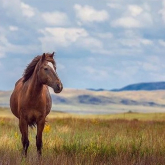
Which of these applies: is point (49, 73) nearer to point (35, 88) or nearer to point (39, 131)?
point (35, 88)

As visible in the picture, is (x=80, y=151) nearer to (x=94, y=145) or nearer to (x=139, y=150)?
(x=94, y=145)

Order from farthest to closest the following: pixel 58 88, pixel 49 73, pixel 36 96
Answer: pixel 36 96
pixel 49 73
pixel 58 88

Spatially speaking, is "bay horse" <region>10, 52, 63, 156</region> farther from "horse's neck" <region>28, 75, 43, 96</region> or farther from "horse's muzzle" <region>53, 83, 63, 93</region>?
"horse's muzzle" <region>53, 83, 63, 93</region>

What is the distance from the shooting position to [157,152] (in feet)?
37.2

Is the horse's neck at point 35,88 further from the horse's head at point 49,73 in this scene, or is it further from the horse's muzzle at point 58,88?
the horse's muzzle at point 58,88

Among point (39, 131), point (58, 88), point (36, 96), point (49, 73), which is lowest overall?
point (39, 131)

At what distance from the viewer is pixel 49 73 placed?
1083cm

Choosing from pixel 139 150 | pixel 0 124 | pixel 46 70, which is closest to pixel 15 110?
pixel 46 70

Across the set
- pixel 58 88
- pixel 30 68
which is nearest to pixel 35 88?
pixel 30 68

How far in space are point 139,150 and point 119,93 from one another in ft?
A: 604

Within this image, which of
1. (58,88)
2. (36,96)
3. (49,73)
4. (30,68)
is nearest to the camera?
(58,88)

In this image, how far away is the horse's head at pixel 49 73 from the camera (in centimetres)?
1038

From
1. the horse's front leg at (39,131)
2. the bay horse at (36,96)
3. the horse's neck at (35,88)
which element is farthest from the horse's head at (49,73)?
the horse's front leg at (39,131)

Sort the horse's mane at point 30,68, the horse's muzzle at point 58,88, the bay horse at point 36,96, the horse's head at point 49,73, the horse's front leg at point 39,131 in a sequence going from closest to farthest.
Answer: the horse's muzzle at point 58,88 < the horse's head at point 49,73 < the bay horse at point 36,96 < the horse's front leg at point 39,131 < the horse's mane at point 30,68
